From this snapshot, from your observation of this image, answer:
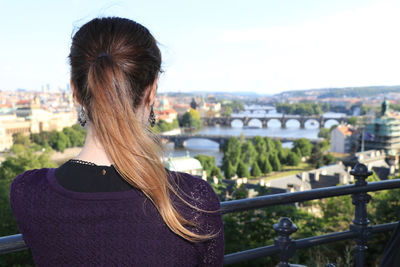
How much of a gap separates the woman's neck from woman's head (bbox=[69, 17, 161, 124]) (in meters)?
0.04

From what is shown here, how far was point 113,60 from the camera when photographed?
0.55m

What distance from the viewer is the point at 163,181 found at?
553 millimetres

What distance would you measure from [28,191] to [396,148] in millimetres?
24190

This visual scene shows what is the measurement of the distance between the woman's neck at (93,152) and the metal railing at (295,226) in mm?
355

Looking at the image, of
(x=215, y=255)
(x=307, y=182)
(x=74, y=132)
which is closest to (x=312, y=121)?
(x=74, y=132)

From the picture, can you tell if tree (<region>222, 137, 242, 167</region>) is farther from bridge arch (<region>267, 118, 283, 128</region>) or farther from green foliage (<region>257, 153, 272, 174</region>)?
bridge arch (<region>267, 118, 283, 128</region>)

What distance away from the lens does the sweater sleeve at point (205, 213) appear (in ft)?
1.87

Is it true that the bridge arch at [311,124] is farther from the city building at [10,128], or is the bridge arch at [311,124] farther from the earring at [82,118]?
the earring at [82,118]

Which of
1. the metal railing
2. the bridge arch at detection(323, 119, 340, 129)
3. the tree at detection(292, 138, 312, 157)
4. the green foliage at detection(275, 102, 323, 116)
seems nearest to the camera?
the metal railing

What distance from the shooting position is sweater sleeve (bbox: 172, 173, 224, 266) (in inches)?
22.5

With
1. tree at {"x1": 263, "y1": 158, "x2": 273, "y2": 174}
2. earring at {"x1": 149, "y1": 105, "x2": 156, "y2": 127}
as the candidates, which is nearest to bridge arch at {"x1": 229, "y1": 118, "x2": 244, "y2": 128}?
tree at {"x1": 263, "y1": 158, "x2": 273, "y2": 174}

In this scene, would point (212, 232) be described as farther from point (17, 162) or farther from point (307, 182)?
point (307, 182)

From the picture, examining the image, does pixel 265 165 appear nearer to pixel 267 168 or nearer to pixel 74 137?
pixel 267 168

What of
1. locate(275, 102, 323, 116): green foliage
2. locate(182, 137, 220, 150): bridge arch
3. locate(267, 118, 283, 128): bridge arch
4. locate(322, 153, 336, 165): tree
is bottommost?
locate(182, 137, 220, 150): bridge arch
